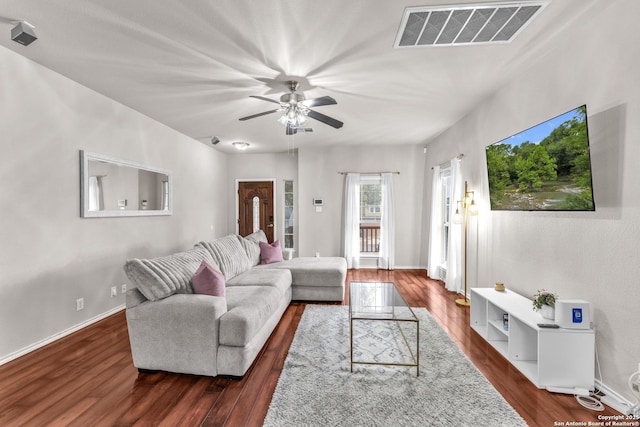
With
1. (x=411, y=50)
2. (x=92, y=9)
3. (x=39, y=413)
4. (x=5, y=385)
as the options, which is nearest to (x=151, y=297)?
(x=39, y=413)

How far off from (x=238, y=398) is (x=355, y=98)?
3.30 meters

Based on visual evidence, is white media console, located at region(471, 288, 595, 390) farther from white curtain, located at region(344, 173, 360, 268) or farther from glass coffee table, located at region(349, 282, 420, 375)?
white curtain, located at region(344, 173, 360, 268)

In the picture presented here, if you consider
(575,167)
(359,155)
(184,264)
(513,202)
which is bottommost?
(184,264)

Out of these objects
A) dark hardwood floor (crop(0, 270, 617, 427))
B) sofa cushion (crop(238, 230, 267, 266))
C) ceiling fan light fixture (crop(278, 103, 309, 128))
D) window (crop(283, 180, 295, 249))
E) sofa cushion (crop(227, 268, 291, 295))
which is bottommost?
dark hardwood floor (crop(0, 270, 617, 427))

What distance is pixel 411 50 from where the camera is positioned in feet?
8.35

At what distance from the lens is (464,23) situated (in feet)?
7.16

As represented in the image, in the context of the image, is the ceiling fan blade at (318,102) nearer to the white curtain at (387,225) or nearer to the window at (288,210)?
the white curtain at (387,225)

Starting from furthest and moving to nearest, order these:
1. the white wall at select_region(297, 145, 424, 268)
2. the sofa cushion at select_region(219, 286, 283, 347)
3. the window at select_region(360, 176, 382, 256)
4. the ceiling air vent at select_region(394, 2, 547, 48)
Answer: the window at select_region(360, 176, 382, 256) → the white wall at select_region(297, 145, 424, 268) → the sofa cushion at select_region(219, 286, 283, 347) → the ceiling air vent at select_region(394, 2, 547, 48)

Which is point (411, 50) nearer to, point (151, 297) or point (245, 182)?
point (151, 297)

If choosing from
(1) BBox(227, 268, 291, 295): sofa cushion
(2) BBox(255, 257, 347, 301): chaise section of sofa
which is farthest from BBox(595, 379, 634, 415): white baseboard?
(1) BBox(227, 268, 291, 295): sofa cushion

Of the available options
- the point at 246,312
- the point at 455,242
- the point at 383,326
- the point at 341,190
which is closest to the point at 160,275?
the point at 246,312

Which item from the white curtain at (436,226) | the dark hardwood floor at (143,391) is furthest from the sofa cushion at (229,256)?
the white curtain at (436,226)

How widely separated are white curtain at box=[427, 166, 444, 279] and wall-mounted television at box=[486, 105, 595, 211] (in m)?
2.32

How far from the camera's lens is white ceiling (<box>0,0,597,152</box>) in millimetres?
2061
